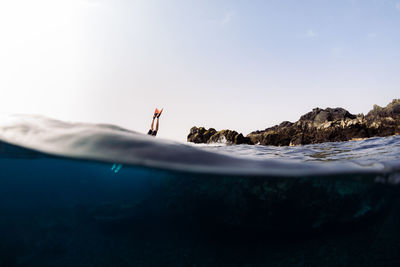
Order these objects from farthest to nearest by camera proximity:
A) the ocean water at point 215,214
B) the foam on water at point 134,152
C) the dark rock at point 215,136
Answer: the dark rock at point 215,136 < the ocean water at point 215,214 < the foam on water at point 134,152

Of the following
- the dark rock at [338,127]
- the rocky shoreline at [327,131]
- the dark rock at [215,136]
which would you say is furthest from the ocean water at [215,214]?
the dark rock at [338,127]

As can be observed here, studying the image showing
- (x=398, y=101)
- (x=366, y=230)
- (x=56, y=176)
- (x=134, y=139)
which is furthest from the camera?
(x=398, y=101)

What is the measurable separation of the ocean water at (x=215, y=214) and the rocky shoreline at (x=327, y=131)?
1530 cm

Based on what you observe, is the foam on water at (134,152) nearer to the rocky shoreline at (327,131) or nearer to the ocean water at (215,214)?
the ocean water at (215,214)

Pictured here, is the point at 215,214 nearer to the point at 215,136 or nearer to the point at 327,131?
the point at 215,136

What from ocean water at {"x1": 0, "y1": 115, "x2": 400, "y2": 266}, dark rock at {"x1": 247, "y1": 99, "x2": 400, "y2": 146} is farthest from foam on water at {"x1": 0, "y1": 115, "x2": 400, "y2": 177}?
dark rock at {"x1": 247, "y1": 99, "x2": 400, "y2": 146}

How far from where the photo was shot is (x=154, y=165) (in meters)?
3.65

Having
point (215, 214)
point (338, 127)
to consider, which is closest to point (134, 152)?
point (215, 214)

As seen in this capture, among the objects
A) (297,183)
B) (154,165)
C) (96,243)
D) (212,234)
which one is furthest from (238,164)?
(96,243)

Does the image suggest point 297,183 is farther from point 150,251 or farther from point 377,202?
point 150,251

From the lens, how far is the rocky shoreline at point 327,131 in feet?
72.6

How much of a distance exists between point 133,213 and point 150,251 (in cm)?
293

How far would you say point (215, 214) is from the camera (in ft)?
20.7

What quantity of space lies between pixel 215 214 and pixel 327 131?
95.1ft
